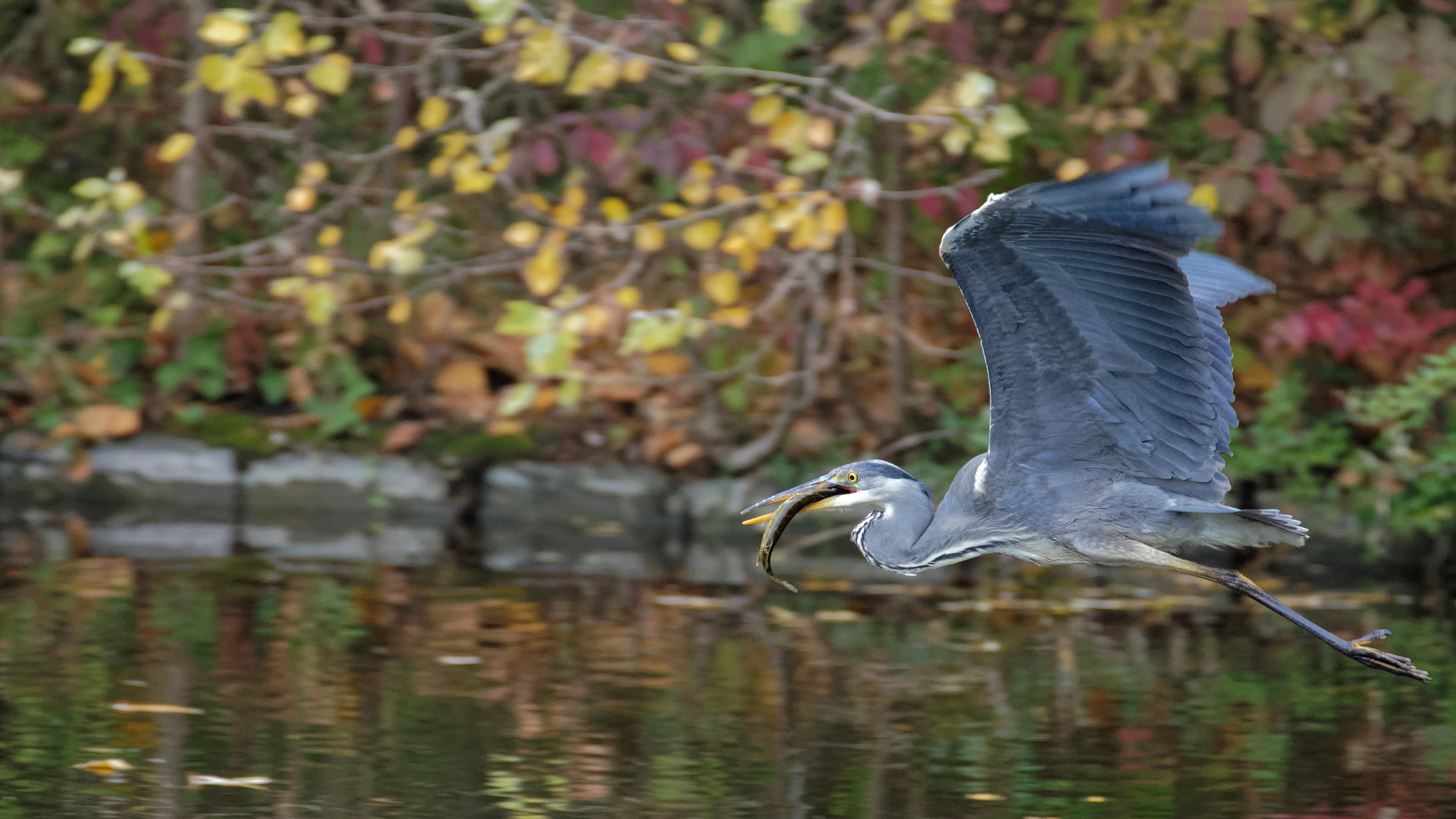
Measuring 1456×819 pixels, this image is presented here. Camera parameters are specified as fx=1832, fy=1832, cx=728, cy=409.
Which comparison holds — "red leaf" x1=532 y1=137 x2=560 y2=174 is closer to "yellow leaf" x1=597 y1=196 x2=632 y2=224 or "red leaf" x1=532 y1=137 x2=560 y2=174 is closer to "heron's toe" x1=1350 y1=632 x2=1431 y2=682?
"yellow leaf" x1=597 y1=196 x2=632 y2=224

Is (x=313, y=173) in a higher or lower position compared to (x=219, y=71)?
lower

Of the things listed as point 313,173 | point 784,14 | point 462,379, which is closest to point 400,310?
point 313,173

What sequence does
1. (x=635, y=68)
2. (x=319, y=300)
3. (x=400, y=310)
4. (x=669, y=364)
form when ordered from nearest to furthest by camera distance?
(x=635, y=68)
(x=319, y=300)
(x=400, y=310)
(x=669, y=364)

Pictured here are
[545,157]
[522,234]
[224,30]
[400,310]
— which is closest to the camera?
[224,30]

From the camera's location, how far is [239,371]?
9938 millimetres

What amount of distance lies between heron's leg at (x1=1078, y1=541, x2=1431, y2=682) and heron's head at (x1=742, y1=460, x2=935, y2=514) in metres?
0.46

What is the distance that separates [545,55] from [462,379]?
2956mm

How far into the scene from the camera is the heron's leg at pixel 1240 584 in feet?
14.4

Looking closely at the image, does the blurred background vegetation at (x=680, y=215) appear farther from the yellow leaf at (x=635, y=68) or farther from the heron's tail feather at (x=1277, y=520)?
the heron's tail feather at (x=1277, y=520)

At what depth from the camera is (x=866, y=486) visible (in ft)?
14.9

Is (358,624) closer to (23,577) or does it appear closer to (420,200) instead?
(23,577)

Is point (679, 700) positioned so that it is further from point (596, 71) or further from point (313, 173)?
point (313, 173)

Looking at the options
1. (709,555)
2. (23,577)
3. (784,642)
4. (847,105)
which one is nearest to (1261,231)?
(847,105)

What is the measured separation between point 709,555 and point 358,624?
2388mm
